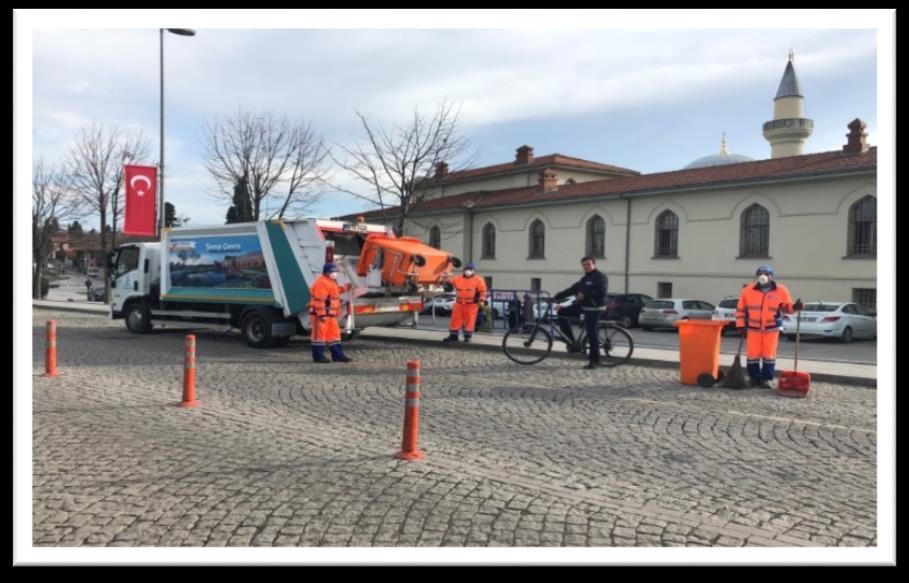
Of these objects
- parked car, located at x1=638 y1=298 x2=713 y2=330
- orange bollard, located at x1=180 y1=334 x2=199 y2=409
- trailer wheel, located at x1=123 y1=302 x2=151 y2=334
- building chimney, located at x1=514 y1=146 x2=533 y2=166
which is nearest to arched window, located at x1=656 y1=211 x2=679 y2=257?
parked car, located at x1=638 y1=298 x2=713 y2=330

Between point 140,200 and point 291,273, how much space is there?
10.7 metres

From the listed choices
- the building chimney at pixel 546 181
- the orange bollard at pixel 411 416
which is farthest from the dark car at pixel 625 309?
the orange bollard at pixel 411 416

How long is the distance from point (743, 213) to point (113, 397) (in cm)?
2726

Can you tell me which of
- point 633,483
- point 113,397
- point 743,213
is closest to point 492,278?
point 743,213

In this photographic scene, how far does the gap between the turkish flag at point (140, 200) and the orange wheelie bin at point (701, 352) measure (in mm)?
16270

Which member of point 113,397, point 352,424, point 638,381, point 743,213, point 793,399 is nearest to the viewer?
point 352,424

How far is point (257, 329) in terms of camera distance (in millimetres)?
14398

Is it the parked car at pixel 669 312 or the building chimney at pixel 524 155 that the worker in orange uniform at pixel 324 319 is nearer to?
the parked car at pixel 669 312

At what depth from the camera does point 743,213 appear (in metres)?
30.4

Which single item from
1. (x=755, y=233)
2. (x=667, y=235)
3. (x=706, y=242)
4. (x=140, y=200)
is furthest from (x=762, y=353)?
(x=667, y=235)

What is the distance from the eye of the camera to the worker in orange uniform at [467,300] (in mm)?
15438

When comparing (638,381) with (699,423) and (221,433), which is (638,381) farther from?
(221,433)
